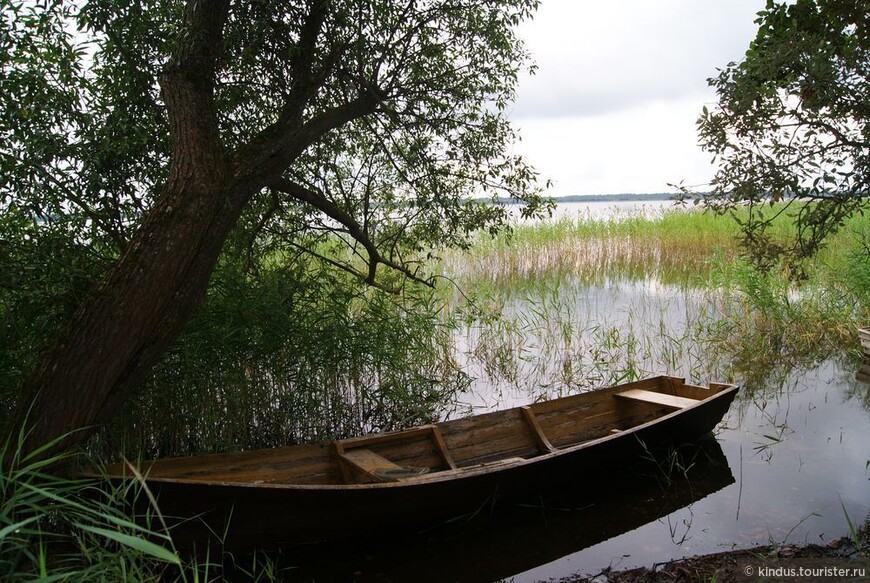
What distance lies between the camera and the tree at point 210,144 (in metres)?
3.52

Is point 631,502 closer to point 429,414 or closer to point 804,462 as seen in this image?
point 804,462

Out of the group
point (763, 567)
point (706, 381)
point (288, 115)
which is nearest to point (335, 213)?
point (288, 115)

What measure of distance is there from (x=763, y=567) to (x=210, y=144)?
146 inches

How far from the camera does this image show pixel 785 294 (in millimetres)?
8711

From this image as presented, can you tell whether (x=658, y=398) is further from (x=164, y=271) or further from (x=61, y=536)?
(x=61, y=536)

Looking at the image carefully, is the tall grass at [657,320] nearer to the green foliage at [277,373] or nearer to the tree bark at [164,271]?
the green foliage at [277,373]

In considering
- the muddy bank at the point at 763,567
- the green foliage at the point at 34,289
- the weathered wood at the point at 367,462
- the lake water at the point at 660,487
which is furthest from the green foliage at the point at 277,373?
the muddy bank at the point at 763,567

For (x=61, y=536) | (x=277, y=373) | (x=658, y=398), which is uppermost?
(x=277, y=373)

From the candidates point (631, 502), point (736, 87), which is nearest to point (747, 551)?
point (631, 502)

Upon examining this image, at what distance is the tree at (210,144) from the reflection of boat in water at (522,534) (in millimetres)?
1582

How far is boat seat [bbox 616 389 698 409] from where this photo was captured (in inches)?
220

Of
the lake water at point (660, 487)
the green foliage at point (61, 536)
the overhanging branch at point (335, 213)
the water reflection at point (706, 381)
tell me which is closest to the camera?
the green foliage at point (61, 536)

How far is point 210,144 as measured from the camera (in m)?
3.83

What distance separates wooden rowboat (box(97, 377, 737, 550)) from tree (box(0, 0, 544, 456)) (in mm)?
756
